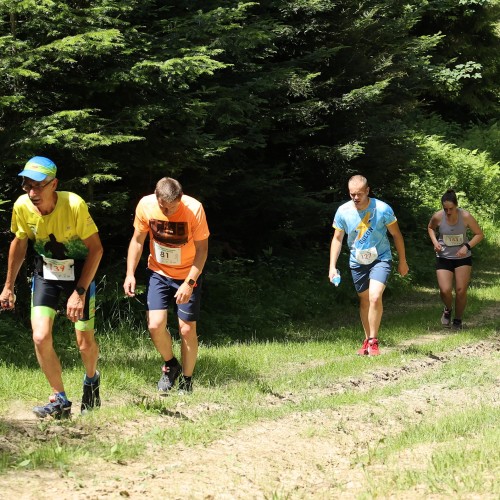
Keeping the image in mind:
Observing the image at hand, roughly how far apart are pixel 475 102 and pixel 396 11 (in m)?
15.0

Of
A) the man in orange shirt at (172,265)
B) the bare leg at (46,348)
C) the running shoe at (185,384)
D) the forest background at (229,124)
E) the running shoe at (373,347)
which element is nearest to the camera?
the bare leg at (46,348)

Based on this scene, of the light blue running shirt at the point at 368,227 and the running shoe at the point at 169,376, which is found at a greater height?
the light blue running shirt at the point at 368,227

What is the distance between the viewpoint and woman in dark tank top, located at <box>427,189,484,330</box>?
12572 millimetres

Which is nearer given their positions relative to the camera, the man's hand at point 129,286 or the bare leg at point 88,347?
the bare leg at point 88,347

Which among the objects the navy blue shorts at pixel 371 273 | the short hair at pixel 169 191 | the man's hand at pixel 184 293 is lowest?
the navy blue shorts at pixel 371 273

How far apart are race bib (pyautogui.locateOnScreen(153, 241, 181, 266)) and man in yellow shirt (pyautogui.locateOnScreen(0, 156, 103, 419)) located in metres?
1.11

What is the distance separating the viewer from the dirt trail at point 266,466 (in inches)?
198

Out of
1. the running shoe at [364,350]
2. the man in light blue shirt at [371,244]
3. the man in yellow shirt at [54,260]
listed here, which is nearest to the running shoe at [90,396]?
the man in yellow shirt at [54,260]

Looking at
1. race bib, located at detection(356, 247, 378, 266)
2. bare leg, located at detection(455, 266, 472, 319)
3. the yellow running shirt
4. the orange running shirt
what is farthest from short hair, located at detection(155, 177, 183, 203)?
bare leg, located at detection(455, 266, 472, 319)

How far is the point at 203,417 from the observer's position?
694cm

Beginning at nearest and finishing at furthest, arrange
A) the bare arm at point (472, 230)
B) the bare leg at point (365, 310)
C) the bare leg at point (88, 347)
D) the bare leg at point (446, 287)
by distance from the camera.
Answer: the bare leg at point (88, 347)
the bare leg at point (365, 310)
the bare arm at point (472, 230)
the bare leg at point (446, 287)

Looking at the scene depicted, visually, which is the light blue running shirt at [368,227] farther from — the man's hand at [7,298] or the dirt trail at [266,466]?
the man's hand at [7,298]

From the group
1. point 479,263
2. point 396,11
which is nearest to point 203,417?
point 396,11

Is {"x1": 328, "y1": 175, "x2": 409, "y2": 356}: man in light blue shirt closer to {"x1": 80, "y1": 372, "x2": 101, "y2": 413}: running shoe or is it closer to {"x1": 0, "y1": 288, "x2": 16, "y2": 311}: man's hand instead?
{"x1": 80, "y1": 372, "x2": 101, "y2": 413}: running shoe
